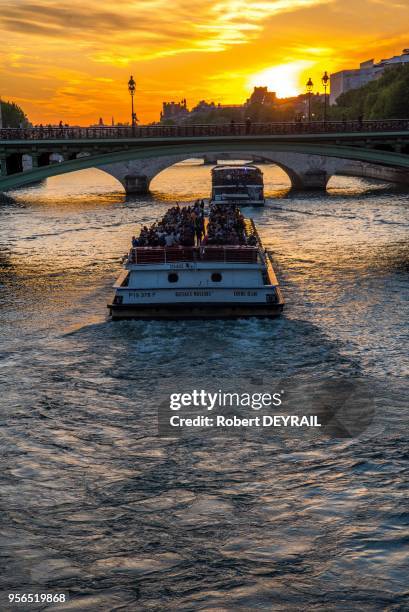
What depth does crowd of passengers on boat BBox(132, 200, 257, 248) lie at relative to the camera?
2692 centimetres

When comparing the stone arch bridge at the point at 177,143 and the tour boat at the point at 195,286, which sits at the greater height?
the stone arch bridge at the point at 177,143

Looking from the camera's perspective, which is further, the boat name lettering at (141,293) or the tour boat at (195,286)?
the boat name lettering at (141,293)

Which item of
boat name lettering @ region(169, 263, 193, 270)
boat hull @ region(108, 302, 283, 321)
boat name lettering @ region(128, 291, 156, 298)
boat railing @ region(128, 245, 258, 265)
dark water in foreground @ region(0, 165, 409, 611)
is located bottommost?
dark water in foreground @ region(0, 165, 409, 611)

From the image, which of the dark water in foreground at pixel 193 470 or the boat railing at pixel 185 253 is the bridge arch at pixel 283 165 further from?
the boat railing at pixel 185 253

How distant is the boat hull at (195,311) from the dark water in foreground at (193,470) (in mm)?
328

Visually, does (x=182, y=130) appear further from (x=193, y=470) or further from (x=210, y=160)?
(x=210, y=160)

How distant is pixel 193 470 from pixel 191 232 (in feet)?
50.9

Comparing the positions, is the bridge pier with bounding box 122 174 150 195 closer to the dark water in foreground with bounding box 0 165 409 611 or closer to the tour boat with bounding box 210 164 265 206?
the tour boat with bounding box 210 164 265 206

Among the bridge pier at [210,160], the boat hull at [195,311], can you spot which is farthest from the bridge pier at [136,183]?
the boat hull at [195,311]

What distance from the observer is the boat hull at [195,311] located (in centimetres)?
2436

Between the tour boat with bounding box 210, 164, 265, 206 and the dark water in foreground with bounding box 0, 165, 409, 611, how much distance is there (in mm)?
31634

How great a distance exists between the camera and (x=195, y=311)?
24.5 m

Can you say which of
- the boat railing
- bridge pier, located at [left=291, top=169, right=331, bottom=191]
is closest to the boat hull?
the boat railing

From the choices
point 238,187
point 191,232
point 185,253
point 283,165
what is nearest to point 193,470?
point 185,253
